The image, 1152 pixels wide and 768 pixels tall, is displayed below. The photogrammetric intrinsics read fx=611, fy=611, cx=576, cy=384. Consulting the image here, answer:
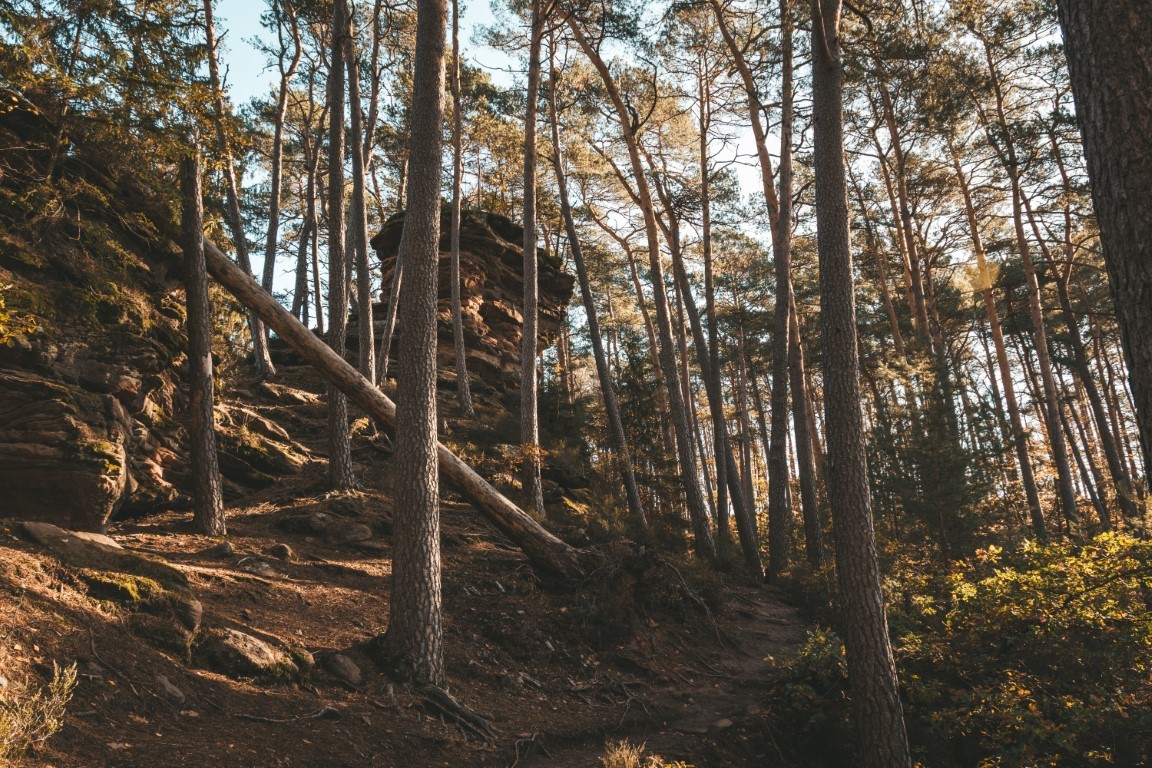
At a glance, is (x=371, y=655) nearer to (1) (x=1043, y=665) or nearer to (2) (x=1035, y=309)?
(1) (x=1043, y=665)

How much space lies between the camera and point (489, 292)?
20875 mm

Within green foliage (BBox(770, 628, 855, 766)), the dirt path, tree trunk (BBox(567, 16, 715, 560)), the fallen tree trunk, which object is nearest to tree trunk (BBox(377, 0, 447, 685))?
the dirt path

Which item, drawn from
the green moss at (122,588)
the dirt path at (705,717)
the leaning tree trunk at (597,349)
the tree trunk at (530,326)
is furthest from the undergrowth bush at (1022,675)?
the leaning tree trunk at (597,349)

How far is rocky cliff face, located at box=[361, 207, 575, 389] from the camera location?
1967cm

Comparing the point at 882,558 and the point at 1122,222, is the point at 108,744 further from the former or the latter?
the point at 882,558

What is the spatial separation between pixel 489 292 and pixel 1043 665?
17706 mm

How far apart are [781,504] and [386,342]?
9.93 metres

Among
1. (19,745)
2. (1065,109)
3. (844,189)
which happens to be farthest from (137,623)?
(1065,109)

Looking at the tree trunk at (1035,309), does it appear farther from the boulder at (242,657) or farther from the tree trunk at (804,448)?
the boulder at (242,657)

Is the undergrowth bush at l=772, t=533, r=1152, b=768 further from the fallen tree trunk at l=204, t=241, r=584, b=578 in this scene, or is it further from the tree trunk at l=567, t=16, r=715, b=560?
the tree trunk at l=567, t=16, r=715, b=560

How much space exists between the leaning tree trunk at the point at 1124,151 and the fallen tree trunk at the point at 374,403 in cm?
681

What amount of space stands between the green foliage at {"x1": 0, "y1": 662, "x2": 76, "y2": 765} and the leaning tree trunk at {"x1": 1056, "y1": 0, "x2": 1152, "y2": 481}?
4.99m

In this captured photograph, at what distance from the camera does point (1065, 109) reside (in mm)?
13953

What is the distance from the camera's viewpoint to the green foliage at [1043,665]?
493 cm
